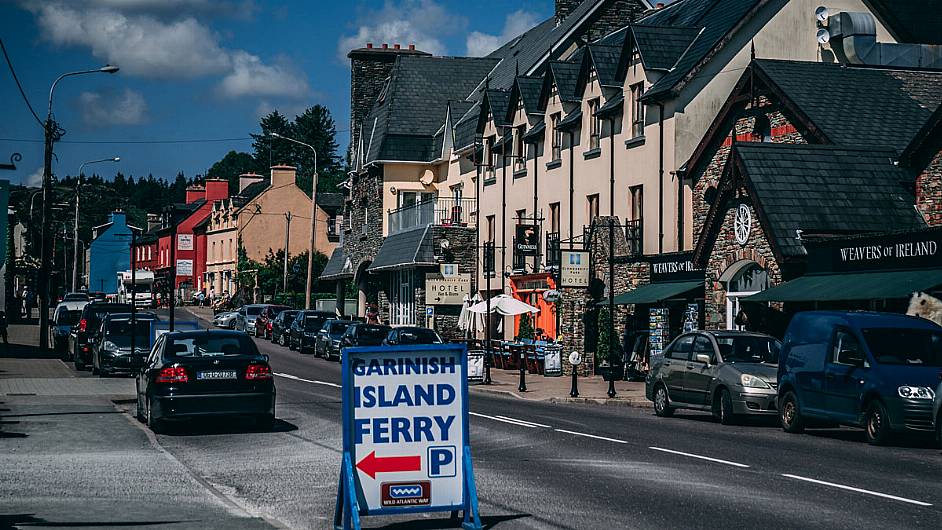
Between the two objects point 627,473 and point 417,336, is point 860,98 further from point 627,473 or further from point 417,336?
point 627,473

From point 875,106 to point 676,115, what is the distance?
217 inches

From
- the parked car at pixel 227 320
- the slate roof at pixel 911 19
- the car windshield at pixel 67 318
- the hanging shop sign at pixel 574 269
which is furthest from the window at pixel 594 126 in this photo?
the parked car at pixel 227 320

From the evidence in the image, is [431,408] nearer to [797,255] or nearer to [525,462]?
[525,462]

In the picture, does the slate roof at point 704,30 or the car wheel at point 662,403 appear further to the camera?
the slate roof at point 704,30

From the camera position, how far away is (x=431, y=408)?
10.2m

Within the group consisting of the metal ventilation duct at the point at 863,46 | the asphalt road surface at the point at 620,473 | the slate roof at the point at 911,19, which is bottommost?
the asphalt road surface at the point at 620,473

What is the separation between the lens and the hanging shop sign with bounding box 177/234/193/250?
110 meters

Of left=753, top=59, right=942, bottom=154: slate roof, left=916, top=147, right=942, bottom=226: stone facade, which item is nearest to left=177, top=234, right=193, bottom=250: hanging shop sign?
left=753, top=59, right=942, bottom=154: slate roof

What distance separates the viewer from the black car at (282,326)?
59125mm

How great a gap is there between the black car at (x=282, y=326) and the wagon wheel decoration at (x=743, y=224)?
32.1m

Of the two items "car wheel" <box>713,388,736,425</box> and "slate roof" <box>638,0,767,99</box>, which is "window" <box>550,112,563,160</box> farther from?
"car wheel" <box>713,388,736,425</box>

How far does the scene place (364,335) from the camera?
44.6m

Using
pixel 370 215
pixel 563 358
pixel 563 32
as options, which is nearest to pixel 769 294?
pixel 563 358

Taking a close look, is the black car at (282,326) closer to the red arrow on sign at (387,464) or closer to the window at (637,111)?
the window at (637,111)
